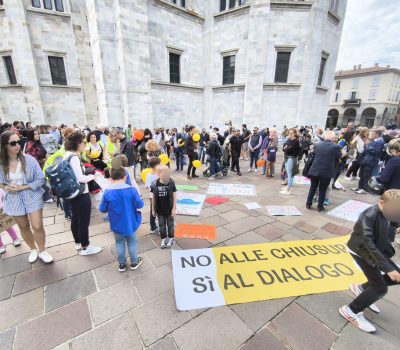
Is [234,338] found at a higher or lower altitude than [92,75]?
lower

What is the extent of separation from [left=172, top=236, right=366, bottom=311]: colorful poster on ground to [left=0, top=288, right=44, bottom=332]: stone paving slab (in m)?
1.61

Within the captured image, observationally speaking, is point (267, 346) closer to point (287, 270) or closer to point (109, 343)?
point (287, 270)

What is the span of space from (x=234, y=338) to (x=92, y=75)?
774 inches

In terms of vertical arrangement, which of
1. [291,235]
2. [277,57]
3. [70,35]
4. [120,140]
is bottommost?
[291,235]

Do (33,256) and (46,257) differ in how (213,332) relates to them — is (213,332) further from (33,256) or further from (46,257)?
(33,256)

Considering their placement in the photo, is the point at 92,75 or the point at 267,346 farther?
the point at 92,75

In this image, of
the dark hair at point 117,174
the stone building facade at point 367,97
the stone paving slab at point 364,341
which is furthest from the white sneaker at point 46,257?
the stone building facade at point 367,97

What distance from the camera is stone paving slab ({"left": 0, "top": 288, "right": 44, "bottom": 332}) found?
7.30ft

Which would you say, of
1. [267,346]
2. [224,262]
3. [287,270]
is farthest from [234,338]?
[287,270]

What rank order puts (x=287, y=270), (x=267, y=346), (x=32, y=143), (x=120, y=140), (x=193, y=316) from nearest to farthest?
(x=267, y=346) < (x=193, y=316) < (x=287, y=270) < (x=32, y=143) < (x=120, y=140)

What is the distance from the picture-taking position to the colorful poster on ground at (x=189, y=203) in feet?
16.4

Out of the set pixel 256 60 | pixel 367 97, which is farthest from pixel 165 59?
pixel 367 97

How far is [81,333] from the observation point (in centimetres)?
208

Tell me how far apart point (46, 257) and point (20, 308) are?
33.2 inches
